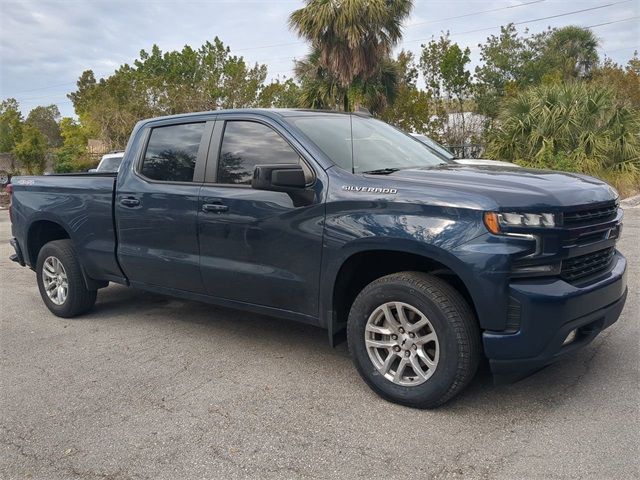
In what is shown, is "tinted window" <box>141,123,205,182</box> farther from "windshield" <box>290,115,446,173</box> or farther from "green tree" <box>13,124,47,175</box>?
"green tree" <box>13,124,47,175</box>

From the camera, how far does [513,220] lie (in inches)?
127

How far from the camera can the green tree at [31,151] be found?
29266mm

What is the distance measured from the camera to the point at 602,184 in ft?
12.6

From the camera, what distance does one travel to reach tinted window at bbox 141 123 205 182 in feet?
15.8

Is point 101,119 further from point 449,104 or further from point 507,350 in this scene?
point 507,350

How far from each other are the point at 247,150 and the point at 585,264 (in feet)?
8.20

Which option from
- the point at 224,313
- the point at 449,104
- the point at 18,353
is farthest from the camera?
the point at 449,104

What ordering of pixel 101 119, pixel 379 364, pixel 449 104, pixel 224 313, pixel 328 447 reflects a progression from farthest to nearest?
pixel 101 119 < pixel 449 104 < pixel 224 313 < pixel 379 364 < pixel 328 447

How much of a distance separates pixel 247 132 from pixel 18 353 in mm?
2689

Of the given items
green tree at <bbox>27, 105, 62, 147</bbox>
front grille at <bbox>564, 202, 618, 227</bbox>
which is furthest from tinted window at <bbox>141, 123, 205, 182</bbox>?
green tree at <bbox>27, 105, 62, 147</bbox>

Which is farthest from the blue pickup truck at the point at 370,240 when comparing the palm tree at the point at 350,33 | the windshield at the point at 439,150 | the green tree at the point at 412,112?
the green tree at the point at 412,112

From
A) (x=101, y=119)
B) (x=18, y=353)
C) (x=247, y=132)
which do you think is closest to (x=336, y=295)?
(x=247, y=132)

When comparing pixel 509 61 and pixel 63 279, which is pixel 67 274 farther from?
pixel 509 61

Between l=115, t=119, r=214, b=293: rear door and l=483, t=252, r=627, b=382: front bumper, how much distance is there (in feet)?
7.98
